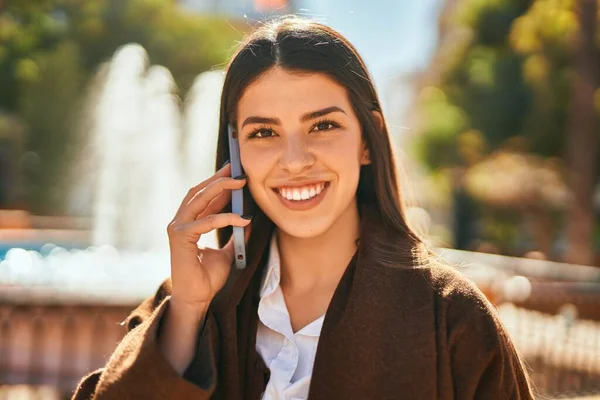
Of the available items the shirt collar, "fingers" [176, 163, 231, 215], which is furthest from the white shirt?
"fingers" [176, 163, 231, 215]

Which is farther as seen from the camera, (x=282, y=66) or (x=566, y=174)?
(x=566, y=174)

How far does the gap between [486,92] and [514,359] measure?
2091 centimetres

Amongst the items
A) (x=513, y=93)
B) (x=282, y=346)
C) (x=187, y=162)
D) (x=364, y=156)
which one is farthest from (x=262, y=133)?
(x=513, y=93)

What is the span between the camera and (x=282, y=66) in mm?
1886

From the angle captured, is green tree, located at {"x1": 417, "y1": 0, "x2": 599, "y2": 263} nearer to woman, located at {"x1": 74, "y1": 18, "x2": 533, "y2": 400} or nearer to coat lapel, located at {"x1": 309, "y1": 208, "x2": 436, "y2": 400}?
woman, located at {"x1": 74, "y1": 18, "x2": 533, "y2": 400}

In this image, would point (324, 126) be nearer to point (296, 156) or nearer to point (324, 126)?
point (324, 126)

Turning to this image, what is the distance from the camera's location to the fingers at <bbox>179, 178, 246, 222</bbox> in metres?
1.95

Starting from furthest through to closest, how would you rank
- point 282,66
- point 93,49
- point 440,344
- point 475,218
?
point 93,49, point 475,218, point 282,66, point 440,344

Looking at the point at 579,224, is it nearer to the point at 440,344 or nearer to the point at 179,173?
the point at 179,173

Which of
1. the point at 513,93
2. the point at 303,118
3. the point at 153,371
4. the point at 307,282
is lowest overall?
the point at 153,371

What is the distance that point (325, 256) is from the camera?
1982 millimetres

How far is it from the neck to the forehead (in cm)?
32

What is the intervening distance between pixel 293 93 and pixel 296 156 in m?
0.17

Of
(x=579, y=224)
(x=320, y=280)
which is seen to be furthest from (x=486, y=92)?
(x=320, y=280)
